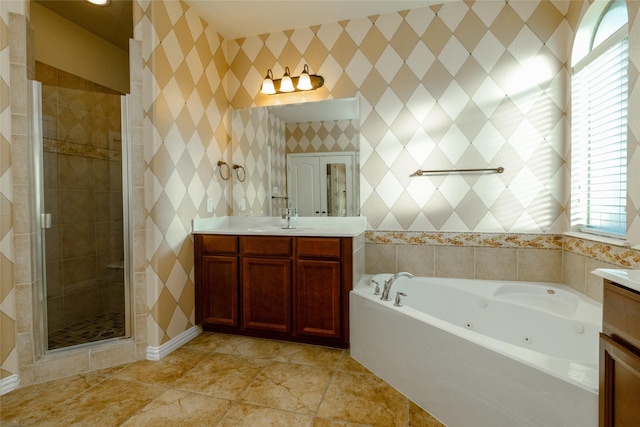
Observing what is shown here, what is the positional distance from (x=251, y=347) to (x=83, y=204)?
1538 millimetres

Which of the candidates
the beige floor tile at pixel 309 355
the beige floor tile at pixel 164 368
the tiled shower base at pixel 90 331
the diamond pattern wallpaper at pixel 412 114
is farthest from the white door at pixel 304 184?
the tiled shower base at pixel 90 331

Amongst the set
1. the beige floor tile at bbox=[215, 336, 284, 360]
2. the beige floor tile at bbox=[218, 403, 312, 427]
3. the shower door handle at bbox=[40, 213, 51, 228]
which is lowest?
the beige floor tile at bbox=[218, 403, 312, 427]

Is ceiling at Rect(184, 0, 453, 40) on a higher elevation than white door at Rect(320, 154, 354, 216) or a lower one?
higher

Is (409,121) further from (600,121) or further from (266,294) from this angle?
(266,294)

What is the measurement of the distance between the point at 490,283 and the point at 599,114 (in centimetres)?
131

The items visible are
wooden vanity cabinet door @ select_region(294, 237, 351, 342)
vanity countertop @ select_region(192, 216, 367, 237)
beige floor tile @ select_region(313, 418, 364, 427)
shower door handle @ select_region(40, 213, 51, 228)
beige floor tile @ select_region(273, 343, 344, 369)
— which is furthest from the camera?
vanity countertop @ select_region(192, 216, 367, 237)

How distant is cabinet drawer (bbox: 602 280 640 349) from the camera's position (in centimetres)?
91

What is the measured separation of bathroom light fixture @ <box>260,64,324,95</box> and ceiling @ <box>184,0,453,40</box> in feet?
1.24

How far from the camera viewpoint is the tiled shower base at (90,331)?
202 cm

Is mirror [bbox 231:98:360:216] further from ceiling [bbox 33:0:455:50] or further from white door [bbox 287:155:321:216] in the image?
ceiling [bbox 33:0:455:50]

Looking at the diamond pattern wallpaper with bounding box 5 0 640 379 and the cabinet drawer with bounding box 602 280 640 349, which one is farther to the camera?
the diamond pattern wallpaper with bounding box 5 0 640 379

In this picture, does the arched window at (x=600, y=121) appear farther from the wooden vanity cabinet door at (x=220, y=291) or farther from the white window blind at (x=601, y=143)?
the wooden vanity cabinet door at (x=220, y=291)

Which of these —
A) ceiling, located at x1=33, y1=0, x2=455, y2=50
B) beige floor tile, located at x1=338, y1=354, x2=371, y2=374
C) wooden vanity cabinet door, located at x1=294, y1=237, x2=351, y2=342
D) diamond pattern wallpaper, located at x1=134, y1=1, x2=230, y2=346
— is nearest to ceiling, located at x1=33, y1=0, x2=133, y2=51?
ceiling, located at x1=33, y1=0, x2=455, y2=50

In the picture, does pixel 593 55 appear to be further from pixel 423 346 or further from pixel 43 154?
pixel 43 154
